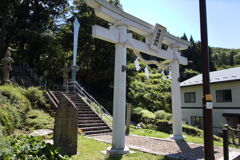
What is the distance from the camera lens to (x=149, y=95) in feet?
78.8

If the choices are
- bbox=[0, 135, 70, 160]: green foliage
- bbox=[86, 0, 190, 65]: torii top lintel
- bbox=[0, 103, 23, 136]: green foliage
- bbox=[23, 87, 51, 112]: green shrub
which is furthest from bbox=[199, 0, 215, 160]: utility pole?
bbox=[23, 87, 51, 112]: green shrub

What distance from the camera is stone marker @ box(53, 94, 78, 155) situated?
6.35 meters

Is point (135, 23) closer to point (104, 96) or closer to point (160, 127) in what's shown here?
point (160, 127)

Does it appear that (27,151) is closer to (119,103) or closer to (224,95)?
(119,103)

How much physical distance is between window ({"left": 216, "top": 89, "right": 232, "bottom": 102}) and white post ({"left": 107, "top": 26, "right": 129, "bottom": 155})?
1657 centimetres

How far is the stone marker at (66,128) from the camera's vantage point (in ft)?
20.8

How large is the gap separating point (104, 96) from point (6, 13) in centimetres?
Result: 1394

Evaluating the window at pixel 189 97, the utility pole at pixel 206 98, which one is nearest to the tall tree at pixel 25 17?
the window at pixel 189 97

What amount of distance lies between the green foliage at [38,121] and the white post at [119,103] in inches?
189

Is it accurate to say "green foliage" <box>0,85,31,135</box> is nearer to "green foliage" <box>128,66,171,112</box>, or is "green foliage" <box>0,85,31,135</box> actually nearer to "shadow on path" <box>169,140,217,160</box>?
"shadow on path" <box>169,140,217,160</box>

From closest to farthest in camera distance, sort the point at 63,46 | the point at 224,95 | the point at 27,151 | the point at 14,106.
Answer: the point at 27,151
the point at 14,106
the point at 224,95
the point at 63,46

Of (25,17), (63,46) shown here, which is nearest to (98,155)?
(63,46)

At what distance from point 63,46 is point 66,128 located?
1859 cm

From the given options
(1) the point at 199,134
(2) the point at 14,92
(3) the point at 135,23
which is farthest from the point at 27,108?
(1) the point at 199,134
